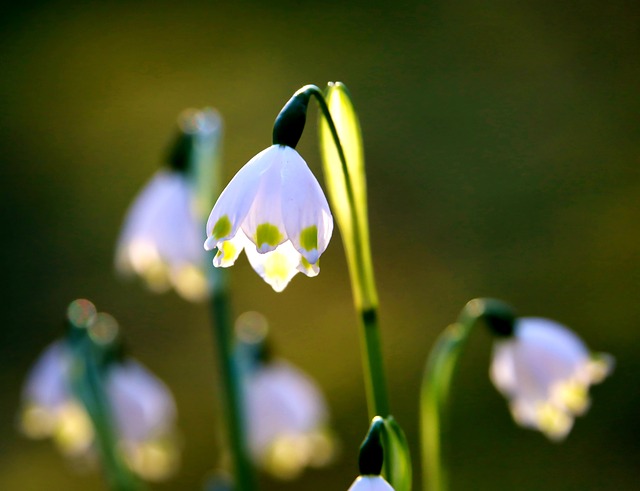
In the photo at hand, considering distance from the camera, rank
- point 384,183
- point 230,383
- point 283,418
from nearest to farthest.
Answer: point 230,383 → point 283,418 → point 384,183

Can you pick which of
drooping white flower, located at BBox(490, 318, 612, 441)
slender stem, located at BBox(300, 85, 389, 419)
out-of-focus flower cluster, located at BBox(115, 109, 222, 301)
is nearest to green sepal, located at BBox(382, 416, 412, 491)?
slender stem, located at BBox(300, 85, 389, 419)

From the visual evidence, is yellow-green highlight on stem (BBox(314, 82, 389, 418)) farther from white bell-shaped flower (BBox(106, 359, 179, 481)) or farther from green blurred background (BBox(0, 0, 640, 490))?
green blurred background (BBox(0, 0, 640, 490))

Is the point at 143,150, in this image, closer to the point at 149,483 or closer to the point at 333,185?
the point at 149,483

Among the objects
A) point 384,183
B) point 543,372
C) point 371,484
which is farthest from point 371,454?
point 384,183

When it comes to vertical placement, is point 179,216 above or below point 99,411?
above

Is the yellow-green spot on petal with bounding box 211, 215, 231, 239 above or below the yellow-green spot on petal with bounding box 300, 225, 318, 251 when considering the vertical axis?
above

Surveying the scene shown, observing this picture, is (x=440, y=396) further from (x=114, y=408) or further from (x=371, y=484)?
(x=114, y=408)

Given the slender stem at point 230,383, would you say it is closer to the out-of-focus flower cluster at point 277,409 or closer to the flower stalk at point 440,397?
the out-of-focus flower cluster at point 277,409

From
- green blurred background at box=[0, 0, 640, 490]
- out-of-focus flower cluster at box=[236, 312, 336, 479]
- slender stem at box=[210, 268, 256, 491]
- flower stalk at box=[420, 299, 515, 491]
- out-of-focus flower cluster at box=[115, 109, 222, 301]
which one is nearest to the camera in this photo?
flower stalk at box=[420, 299, 515, 491]
